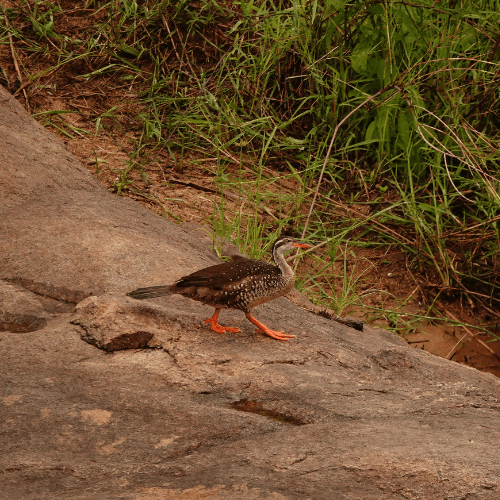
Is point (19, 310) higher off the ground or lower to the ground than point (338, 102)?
lower

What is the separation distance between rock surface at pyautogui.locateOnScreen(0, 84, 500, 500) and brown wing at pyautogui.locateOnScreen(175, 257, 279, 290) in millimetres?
212

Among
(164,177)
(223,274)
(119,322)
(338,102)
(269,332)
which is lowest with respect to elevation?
(164,177)

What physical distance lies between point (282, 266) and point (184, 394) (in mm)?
1180

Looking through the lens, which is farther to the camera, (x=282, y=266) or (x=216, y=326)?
(x=282, y=266)

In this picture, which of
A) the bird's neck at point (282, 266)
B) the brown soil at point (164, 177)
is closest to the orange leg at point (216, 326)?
the bird's neck at point (282, 266)

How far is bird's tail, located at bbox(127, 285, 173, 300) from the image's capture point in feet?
12.4

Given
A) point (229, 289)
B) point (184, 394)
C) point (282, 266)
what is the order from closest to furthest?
point (184, 394) → point (229, 289) → point (282, 266)

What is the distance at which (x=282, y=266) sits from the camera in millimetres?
4031

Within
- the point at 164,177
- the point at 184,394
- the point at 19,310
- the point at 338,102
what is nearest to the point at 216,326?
the point at 184,394

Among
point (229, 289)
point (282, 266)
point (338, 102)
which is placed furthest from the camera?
point (338, 102)

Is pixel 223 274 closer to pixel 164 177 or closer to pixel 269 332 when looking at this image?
pixel 269 332

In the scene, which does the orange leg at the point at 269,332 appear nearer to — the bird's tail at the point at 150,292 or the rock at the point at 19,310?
the bird's tail at the point at 150,292

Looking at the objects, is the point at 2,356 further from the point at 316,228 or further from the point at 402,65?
the point at 402,65

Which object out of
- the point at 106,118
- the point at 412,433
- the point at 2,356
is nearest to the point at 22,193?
the point at 2,356
